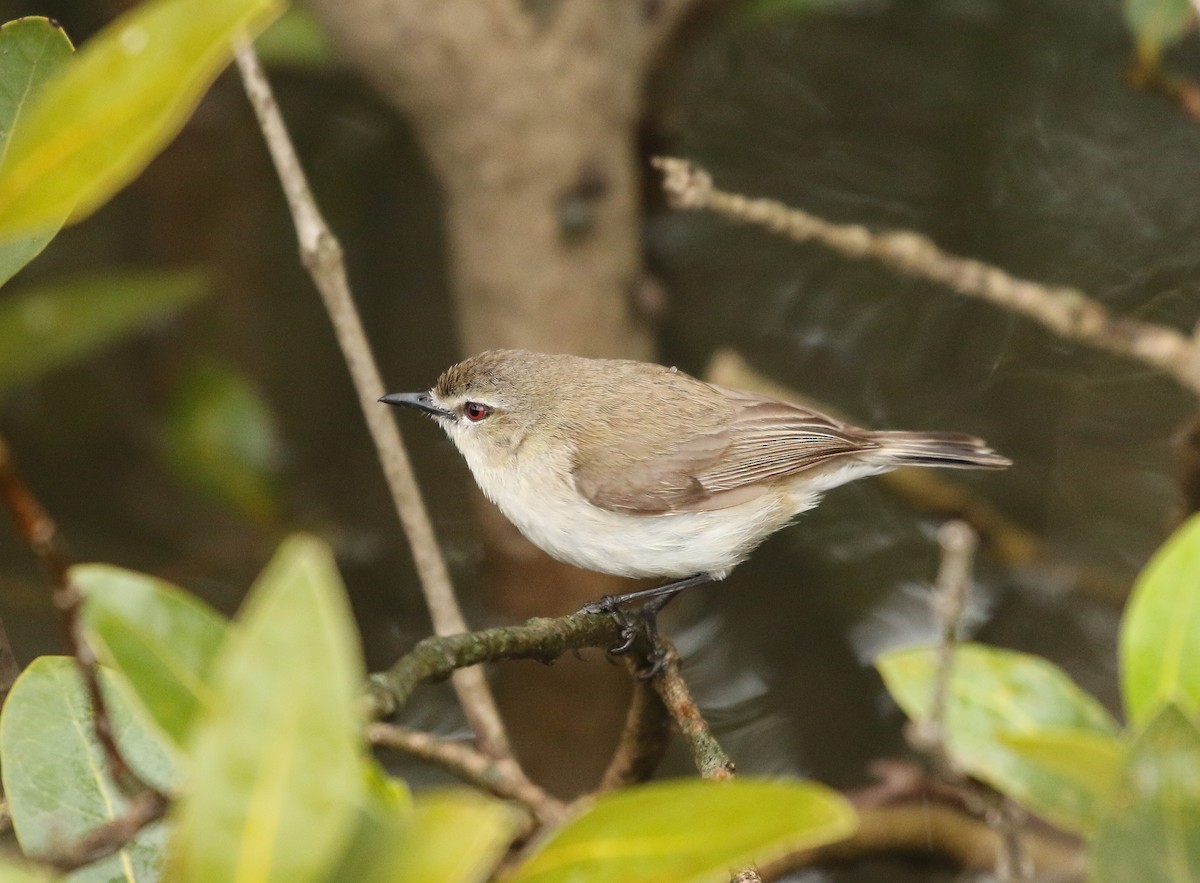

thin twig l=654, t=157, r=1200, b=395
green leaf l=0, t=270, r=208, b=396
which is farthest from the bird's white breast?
green leaf l=0, t=270, r=208, b=396

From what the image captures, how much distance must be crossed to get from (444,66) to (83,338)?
5.41 ft

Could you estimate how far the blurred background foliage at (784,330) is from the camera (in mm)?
5602

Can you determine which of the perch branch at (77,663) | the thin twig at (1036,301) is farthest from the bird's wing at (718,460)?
the perch branch at (77,663)

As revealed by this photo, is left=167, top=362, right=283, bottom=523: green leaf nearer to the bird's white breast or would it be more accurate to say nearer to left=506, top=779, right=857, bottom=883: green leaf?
the bird's white breast

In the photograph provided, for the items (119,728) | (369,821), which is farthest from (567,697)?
(369,821)

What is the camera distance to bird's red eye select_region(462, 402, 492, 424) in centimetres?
423

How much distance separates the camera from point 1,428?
614 centimetres

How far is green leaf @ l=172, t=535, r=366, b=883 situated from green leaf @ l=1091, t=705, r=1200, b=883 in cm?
80

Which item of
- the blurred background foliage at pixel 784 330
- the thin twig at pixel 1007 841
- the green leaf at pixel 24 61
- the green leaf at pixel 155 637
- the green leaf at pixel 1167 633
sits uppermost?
the green leaf at pixel 24 61

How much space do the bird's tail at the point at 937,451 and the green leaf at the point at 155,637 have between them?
292 centimetres

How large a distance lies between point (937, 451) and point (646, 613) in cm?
114

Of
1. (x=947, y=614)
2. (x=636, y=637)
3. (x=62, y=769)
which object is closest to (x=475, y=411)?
(x=636, y=637)

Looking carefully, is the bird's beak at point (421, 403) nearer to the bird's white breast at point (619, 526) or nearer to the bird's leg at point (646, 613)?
the bird's white breast at point (619, 526)

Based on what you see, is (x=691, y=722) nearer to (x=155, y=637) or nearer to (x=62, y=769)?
(x=62, y=769)
